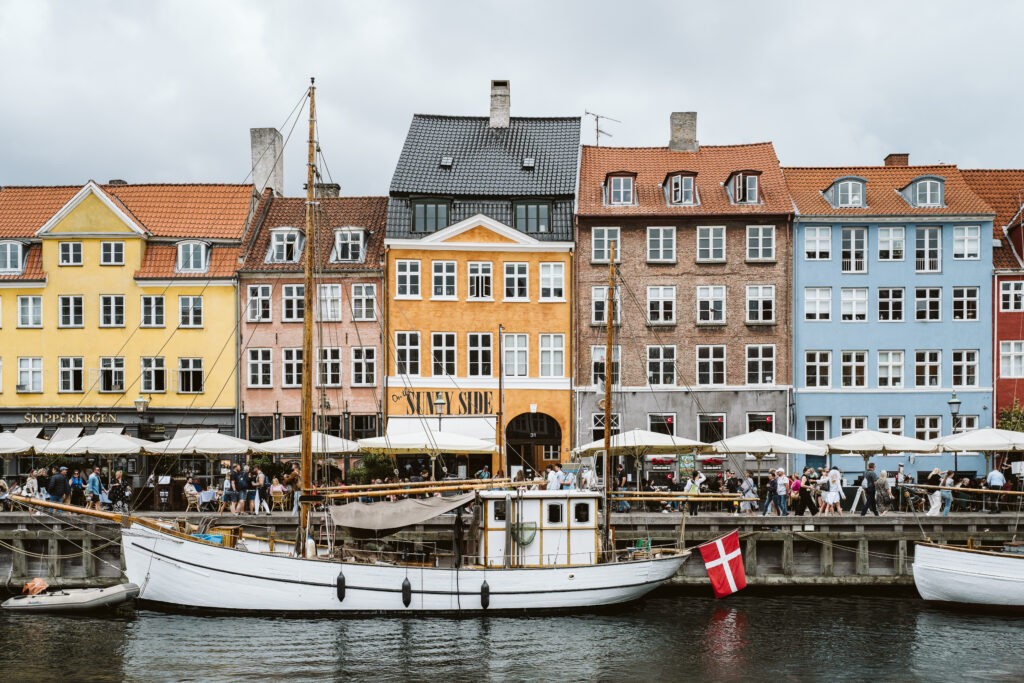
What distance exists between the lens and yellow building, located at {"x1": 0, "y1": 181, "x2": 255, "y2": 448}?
48000mm

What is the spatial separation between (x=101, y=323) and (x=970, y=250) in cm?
3877

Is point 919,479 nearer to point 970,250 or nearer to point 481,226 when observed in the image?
point 970,250

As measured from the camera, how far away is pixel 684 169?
5041 cm

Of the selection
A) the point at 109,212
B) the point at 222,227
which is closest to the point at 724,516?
the point at 222,227

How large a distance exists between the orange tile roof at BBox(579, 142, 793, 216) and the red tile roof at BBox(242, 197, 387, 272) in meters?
9.46


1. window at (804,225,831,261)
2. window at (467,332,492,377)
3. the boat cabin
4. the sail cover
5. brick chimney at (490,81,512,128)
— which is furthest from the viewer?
brick chimney at (490,81,512,128)

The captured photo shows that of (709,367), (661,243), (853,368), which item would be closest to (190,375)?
(661,243)

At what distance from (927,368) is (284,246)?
2904 centimetres

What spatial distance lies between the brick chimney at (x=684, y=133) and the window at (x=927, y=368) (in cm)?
1431

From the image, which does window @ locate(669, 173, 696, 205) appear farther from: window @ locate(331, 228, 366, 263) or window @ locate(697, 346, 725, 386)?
window @ locate(331, 228, 366, 263)

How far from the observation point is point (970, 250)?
4856 centimetres

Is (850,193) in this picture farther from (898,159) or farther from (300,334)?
(300,334)

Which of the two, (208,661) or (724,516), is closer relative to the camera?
(208,661)

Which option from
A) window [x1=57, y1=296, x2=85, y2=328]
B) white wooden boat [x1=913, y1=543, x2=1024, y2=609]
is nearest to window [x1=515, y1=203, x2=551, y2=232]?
window [x1=57, y1=296, x2=85, y2=328]
